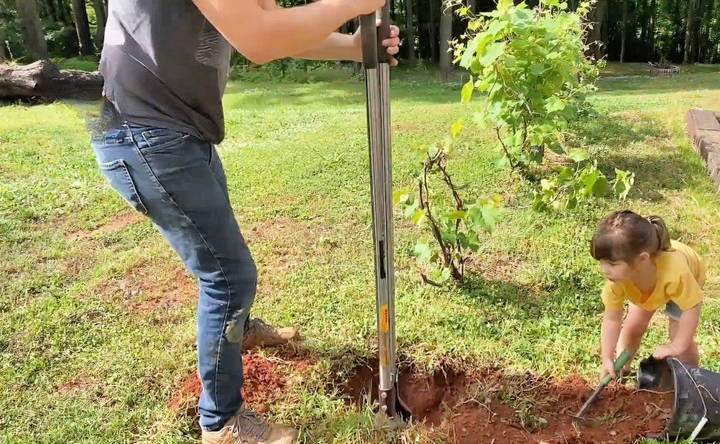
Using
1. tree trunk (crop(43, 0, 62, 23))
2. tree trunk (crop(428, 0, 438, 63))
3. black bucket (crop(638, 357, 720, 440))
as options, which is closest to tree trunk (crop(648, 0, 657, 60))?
tree trunk (crop(428, 0, 438, 63))

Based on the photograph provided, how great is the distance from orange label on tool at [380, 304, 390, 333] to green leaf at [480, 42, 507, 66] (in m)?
1.97

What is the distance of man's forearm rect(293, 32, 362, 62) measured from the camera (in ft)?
6.57

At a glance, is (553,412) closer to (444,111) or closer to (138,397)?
(138,397)

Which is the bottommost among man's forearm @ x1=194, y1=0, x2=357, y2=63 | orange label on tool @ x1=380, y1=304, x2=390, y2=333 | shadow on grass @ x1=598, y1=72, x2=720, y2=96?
shadow on grass @ x1=598, y1=72, x2=720, y2=96

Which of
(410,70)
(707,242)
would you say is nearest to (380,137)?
(707,242)

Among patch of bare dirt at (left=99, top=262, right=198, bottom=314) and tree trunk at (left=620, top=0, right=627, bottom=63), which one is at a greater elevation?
tree trunk at (left=620, top=0, right=627, bottom=63)

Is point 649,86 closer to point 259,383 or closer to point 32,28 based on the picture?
point 32,28

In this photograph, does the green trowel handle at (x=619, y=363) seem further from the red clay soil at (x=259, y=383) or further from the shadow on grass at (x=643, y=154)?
the shadow on grass at (x=643, y=154)

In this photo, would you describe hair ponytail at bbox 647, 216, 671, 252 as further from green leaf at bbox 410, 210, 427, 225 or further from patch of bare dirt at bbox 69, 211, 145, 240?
patch of bare dirt at bbox 69, 211, 145, 240

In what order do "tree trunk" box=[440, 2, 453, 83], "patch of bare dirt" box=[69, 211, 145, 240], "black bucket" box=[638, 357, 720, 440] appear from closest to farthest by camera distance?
1. "black bucket" box=[638, 357, 720, 440]
2. "patch of bare dirt" box=[69, 211, 145, 240]
3. "tree trunk" box=[440, 2, 453, 83]

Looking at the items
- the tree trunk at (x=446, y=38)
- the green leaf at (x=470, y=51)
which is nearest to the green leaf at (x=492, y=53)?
the green leaf at (x=470, y=51)

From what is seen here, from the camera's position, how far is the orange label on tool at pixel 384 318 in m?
2.06

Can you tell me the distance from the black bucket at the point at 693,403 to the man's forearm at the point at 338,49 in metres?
1.44

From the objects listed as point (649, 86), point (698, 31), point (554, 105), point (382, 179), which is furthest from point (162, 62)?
point (698, 31)
